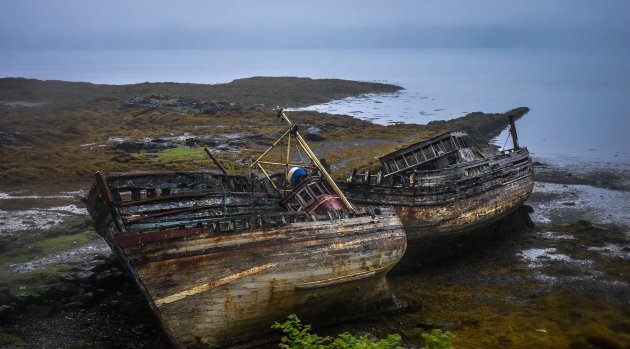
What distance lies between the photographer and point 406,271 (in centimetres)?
1731

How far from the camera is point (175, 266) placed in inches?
422

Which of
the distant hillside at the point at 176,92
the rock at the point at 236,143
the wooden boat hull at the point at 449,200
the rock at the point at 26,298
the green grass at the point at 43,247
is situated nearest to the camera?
the rock at the point at 26,298

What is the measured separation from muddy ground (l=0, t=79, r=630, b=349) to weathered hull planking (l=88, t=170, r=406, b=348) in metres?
1.67

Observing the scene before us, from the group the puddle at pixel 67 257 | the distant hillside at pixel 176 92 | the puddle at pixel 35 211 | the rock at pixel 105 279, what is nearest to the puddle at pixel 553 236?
the rock at pixel 105 279

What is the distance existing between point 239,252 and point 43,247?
947 centimetres

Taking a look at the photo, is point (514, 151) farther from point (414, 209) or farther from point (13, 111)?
point (13, 111)

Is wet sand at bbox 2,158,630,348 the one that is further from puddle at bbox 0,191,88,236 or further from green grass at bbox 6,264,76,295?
puddle at bbox 0,191,88,236

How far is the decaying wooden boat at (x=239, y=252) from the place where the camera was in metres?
10.7

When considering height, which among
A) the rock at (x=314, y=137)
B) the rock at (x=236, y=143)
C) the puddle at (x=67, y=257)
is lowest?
the puddle at (x=67, y=257)

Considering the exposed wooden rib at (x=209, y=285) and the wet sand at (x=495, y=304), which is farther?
the wet sand at (x=495, y=304)

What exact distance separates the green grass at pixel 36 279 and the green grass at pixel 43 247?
1.39 metres

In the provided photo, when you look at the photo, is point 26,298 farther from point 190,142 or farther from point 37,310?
point 190,142

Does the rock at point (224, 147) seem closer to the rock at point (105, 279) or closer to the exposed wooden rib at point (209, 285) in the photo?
the rock at point (105, 279)

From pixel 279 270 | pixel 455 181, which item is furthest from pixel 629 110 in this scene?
pixel 279 270
